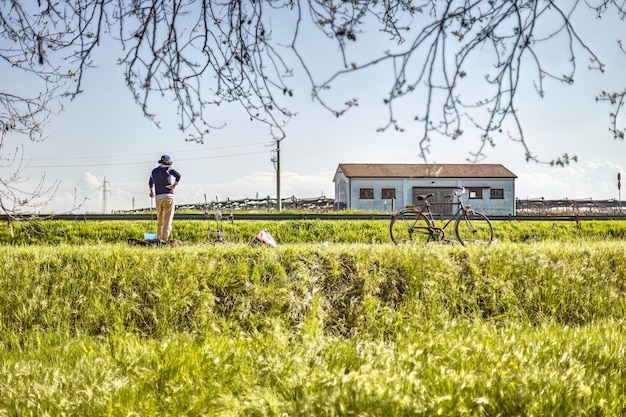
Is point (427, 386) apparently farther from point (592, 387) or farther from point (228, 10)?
point (228, 10)

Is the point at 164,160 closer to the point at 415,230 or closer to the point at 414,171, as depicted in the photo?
the point at 415,230

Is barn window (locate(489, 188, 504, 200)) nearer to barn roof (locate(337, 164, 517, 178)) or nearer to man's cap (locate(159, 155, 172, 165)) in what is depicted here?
barn roof (locate(337, 164, 517, 178))

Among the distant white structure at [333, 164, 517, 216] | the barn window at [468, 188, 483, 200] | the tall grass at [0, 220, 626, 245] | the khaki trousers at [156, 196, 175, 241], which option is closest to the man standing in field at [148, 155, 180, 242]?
the khaki trousers at [156, 196, 175, 241]

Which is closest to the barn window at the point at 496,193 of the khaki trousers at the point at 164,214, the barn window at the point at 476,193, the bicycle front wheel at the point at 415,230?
the barn window at the point at 476,193

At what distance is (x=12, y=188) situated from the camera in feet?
20.0

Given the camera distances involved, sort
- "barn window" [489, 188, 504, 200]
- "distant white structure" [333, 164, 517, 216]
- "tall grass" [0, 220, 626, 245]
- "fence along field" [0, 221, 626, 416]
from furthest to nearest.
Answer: "barn window" [489, 188, 504, 200], "distant white structure" [333, 164, 517, 216], "tall grass" [0, 220, 626, 245], "fence along field" [0, 221, 626, 416]

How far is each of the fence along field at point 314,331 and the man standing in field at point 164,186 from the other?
324 cm

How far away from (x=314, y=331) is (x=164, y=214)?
6474 mm

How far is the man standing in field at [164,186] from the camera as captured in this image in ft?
39.9

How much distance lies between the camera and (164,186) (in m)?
12.4

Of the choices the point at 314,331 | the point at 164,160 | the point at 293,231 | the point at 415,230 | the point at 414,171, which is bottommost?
the point at 314,331

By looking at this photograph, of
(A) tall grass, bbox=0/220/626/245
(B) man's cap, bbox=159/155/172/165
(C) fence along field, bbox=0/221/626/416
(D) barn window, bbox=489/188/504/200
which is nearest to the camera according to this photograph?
(C) fence along field, bbox=0/221/626/416

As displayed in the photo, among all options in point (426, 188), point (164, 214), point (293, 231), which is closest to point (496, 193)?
point (426, 188)

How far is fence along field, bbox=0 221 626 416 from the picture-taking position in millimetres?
4672
